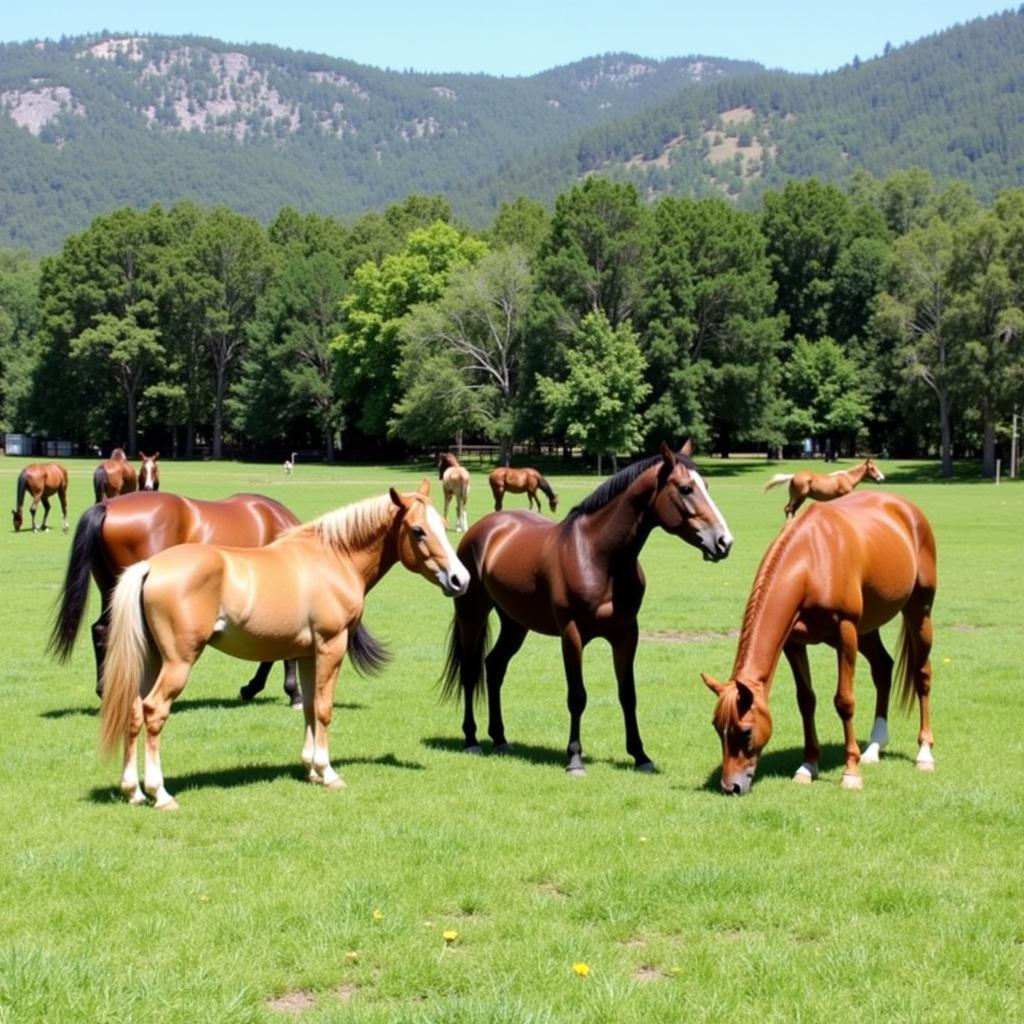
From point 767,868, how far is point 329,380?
83502 millimetres

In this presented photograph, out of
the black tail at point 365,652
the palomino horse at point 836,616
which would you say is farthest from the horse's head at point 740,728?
the black tail at point 365,652

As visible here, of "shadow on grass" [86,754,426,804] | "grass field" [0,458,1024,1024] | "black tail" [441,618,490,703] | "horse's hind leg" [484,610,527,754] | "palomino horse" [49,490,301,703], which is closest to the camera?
"grass field" [0,458,1024,1024]

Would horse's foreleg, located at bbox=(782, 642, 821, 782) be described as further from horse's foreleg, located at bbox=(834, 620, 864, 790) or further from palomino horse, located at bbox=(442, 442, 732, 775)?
palomino horse, located at bbox=(442, 442, 732, 775)

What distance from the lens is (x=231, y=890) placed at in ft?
21.2

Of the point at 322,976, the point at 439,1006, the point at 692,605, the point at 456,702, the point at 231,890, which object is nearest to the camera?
the point at 439,1006

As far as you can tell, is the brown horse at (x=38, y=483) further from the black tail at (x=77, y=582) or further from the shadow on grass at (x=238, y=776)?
the shadow on grass at (x=238, y=776)

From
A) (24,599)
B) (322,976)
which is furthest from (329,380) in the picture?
(322,976)

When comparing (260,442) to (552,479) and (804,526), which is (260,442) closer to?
(552,479)

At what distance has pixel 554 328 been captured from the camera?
71.6 m

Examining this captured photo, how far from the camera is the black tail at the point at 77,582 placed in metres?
10.8

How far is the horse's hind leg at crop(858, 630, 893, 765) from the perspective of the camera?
9.96 meters

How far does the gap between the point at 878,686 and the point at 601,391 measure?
56376 millimetres

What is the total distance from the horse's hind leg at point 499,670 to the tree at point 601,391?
55.6 metres

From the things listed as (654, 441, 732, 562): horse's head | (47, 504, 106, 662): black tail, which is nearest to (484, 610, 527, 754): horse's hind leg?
(654, 441, 732, 562): horse's head
